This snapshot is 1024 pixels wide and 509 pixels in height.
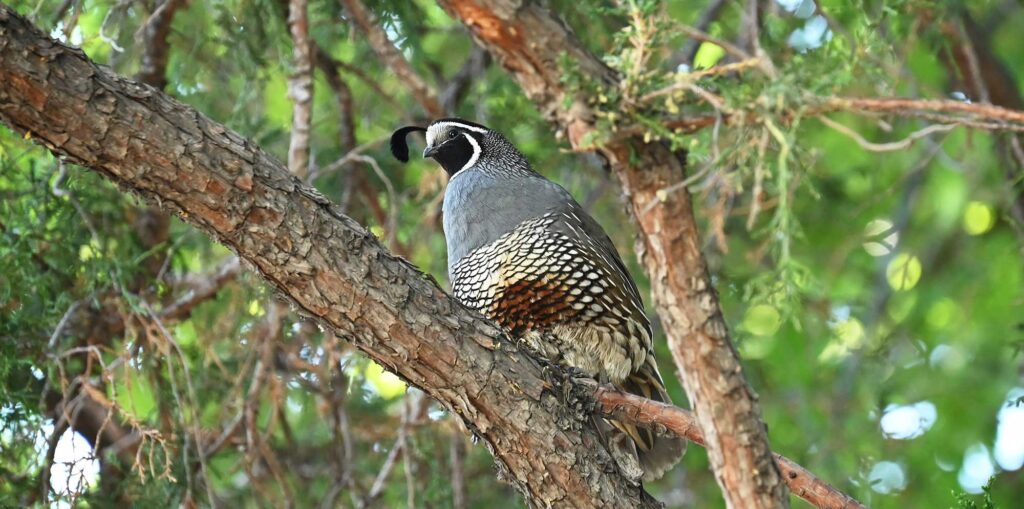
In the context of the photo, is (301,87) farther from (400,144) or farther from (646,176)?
(646,176)

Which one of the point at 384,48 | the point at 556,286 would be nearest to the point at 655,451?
the point at 556,286

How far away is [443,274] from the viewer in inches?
208

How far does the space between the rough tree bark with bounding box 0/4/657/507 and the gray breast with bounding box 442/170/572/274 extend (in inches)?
48.7

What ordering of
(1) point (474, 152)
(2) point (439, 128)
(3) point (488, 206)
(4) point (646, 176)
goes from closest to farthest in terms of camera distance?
(4) point (646, 176) → (3) point (488, 206) → (2) point (439, 128) → (1) point (474, 152)

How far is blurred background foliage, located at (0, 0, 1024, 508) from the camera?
347 centimetres

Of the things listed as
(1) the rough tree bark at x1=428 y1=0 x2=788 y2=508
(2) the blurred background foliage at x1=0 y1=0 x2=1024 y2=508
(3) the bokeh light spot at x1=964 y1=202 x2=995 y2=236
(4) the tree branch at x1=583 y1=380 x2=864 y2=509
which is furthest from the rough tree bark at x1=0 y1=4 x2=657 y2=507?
(3) the bokeh light spot at x1=964 y1=202 x2=995 y2=236

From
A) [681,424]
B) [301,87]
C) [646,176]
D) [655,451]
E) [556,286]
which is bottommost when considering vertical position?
[681,424]

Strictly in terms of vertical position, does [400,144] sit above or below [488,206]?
above

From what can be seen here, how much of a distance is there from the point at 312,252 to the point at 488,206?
160 cm

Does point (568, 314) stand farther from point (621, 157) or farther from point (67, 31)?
point (67, 31)

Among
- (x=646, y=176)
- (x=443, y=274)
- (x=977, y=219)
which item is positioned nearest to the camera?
(x=646, y=176)

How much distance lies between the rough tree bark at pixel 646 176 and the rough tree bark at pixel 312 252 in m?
0.44

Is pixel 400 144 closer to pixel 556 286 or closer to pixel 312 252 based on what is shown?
pixel 556 286

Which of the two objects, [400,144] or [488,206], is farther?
[400,144]
